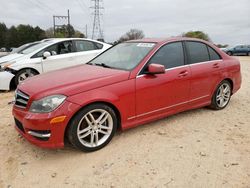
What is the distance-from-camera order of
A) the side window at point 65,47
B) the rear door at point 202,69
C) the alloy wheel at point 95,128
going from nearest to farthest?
the alloy wheel at point 95,128 < the rear door at point 202,69 < the side window at point 65,47

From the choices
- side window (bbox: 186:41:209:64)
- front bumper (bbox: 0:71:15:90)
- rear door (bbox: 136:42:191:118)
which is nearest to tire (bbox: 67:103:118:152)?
rear door (bbox: 136:42:191:118)

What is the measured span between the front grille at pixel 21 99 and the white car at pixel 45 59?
3.82 meters

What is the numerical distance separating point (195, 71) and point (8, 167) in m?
A: 3.22

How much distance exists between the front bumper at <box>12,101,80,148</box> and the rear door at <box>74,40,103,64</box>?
4866mm

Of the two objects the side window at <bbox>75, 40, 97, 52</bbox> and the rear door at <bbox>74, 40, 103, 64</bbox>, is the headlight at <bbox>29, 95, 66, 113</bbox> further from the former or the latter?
the side window at <bbox>75, 40, 97, 52</bbox>

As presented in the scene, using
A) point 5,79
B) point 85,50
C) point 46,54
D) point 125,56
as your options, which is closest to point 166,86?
point 125,56

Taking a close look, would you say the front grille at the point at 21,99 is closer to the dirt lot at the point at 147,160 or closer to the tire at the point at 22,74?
the dirt lot at the point at 147,160

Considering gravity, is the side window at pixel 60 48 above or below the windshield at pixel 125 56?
above

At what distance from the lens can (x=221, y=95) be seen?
5.10 meters

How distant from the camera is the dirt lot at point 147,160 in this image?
284cm

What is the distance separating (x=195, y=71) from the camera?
4426 millimetres

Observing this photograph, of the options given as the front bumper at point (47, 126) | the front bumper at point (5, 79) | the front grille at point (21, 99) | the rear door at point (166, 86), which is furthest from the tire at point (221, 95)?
the front bumper at point (5, 79)

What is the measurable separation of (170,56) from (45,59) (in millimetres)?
4353

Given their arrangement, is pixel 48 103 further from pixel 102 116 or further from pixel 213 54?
pixel 213 54
